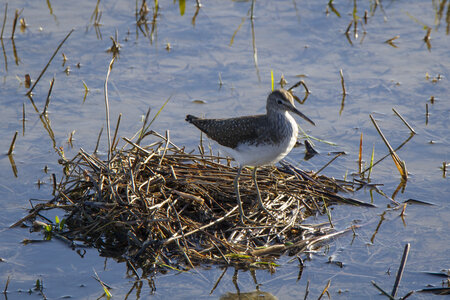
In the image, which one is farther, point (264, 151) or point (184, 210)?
point (184, 210)

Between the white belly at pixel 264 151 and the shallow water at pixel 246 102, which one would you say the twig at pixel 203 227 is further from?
the white belly at pixel 264 151

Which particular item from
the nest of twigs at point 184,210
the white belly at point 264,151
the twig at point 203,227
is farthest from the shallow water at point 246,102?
the white belly at point 264,151

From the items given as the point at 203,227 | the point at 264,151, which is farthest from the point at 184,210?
the point at 264,151

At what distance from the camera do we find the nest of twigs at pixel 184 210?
6180 mm

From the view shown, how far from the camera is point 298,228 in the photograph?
22.3 ft

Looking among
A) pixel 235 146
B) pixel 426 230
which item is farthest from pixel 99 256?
pixel 426 230

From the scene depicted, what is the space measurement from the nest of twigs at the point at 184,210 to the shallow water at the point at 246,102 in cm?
18

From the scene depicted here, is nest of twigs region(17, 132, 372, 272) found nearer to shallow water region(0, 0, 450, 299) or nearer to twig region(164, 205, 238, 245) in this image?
twig region(164, 205, 238, 245)

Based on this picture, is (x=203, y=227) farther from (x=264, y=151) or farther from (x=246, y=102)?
(x=246, y=102)

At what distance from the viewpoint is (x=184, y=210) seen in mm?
6734

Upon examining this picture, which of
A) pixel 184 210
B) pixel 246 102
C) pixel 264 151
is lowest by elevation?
pixel 184 210

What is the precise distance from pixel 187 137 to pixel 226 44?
2549 mm

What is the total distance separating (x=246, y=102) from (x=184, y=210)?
2.74 meters

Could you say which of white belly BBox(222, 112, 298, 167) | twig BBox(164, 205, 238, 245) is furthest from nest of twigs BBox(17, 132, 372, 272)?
white belly BBox(222, 112, 298, 167)
